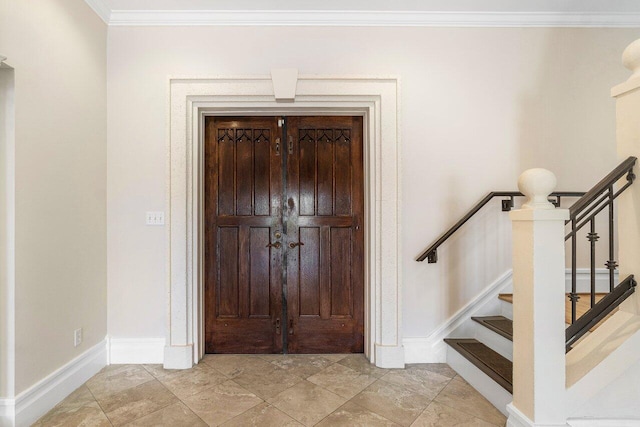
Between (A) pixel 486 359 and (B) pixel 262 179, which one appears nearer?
(A) pixel 486 359

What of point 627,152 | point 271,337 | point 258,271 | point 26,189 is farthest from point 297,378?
point 627,152

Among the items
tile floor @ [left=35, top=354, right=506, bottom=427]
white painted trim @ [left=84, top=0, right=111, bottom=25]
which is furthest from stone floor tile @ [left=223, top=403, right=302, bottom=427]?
white painted trim @ [left=84, top=0, right=111, bottom=25]

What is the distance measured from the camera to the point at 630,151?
1.66m

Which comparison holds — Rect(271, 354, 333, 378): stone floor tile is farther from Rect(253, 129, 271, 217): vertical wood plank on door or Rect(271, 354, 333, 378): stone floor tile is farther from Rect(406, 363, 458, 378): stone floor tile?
Rect(253, 129, 271, 217): vertical wood plank on door

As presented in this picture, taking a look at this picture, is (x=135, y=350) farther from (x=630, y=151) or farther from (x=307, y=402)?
(x=630, y=151)

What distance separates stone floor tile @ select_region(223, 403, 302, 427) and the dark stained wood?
2.84 ft

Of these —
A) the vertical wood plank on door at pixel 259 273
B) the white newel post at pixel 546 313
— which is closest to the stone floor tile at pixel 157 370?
the vertical wood plank on door at pixel 259 273

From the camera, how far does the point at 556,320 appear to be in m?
1.55

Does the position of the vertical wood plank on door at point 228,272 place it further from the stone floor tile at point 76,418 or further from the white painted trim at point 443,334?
the white painted trim at point 443,334

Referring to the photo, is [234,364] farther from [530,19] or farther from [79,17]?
[530,19]

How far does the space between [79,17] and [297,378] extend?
9.92ft

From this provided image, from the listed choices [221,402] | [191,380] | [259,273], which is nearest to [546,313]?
[221,402]

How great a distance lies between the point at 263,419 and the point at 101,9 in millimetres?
3119

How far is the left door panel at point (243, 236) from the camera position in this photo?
2.81 metres
